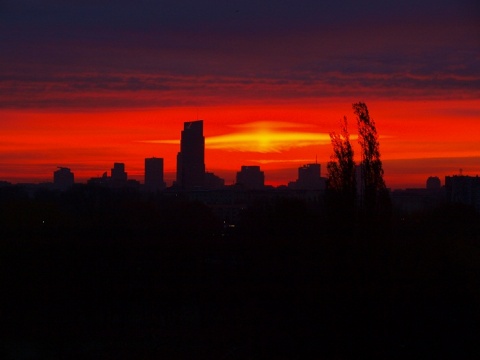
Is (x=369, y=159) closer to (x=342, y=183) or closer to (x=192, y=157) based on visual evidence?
(x=342, y=183)

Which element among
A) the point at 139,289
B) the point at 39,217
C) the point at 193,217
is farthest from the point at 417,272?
the point at 193,217

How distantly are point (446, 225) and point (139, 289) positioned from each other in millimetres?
16113

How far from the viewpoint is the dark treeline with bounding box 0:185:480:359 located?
42.8 feet

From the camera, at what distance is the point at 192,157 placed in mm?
100812

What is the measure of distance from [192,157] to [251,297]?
280 feet

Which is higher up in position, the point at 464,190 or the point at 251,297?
the point at 464,190

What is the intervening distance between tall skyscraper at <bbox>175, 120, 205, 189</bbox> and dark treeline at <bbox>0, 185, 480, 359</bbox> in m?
78.5

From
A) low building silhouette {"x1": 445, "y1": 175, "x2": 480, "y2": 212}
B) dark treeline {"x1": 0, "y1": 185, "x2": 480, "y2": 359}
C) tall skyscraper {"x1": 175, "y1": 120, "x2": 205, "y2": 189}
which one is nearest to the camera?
dark treeline {"x1": 0, "y1": 185, "x2": 480, "y2": 359}

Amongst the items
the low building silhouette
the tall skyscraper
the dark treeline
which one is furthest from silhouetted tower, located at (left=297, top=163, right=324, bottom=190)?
the dark treeline

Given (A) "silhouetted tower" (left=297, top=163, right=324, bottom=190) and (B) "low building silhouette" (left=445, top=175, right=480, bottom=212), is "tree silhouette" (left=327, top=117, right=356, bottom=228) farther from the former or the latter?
(A) "silhouetted tower" (left=297, top=163, right=324, bottom=190)

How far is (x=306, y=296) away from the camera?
14.3 meters

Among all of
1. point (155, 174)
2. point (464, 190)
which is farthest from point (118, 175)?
point (464, 190)

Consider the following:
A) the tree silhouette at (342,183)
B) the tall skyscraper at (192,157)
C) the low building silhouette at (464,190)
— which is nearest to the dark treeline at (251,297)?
the tree silhouette at (342,183)

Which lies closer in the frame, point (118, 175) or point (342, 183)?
point (342, 183)
